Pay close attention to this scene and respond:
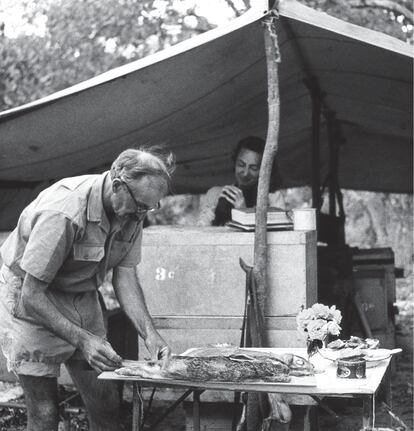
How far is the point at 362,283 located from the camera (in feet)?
22.1

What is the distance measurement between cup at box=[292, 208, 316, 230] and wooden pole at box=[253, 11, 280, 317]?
Result: 0.19 metres

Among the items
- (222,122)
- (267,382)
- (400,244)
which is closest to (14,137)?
(222,122)

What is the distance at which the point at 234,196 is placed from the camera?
5.68 meters

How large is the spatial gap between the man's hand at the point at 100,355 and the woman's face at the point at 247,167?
2.68 meters

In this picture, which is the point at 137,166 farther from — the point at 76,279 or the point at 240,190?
the point at 240,190

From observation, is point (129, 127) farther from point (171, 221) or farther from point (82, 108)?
point (171, 221)

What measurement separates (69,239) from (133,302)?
0.60 meters

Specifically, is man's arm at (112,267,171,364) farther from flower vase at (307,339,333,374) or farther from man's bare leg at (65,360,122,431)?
flower vase at (307,339,333,374)

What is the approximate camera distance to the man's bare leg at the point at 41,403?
361 cm

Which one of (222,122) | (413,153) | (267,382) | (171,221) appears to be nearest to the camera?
(267,382)

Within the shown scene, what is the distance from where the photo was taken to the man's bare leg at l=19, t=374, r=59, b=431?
11.8ft

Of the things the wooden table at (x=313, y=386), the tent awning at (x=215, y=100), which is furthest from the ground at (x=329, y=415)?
the tent awning at (x=215, y=100)

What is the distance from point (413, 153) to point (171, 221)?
827cm

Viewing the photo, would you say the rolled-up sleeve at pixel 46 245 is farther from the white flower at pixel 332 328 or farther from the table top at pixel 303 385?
the white flower at pixel 332 328
